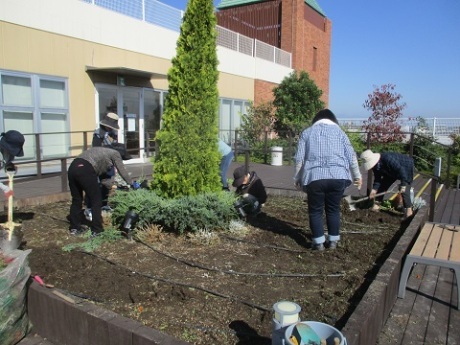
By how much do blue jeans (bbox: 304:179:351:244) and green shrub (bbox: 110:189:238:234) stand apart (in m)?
1.03

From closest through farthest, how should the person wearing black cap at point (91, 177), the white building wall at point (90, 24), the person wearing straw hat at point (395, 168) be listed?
the person wearing black cap at point (91, 177), the person wearing straw hat at point (395, 168), the white building wall at point (90, 24)

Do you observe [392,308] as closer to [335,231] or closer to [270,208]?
[335,231]

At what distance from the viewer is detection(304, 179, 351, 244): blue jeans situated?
13.2 feet

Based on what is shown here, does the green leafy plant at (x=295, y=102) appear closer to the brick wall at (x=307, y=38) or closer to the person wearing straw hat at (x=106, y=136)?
the brick wall at (x=307, y=38)

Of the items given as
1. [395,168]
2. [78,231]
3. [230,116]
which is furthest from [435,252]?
[230,116]

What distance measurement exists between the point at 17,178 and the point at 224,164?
5.35 metres

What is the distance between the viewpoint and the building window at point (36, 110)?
917 centimetres

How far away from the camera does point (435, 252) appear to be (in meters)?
3.57

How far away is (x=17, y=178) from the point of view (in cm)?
921

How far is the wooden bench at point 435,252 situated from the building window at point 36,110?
8.60 m

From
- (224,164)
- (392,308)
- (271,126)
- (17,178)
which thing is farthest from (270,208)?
(271,126)

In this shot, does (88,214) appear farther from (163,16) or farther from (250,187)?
(163,16)

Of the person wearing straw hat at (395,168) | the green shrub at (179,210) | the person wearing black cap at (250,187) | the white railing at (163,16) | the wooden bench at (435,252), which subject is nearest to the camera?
the wooden bench at (435,252)

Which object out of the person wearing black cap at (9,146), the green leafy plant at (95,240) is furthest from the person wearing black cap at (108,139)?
the person wearing black cap at (9,146)
